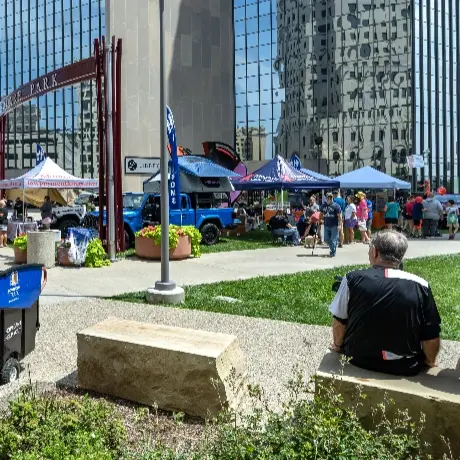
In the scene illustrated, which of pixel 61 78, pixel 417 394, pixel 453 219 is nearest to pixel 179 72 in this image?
pixel 453 219

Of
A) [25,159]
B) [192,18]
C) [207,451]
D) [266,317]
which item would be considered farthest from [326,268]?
[25,159]

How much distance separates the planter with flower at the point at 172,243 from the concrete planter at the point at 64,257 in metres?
2.02

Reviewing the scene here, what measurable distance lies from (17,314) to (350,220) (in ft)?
52.1

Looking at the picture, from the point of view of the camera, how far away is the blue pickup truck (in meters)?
18.4

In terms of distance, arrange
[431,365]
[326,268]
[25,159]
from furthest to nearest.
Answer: [25,159], [326,268], [431,365]

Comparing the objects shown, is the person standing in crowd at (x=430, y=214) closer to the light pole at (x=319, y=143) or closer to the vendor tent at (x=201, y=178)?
the vendor tent at (x=201, y=178)

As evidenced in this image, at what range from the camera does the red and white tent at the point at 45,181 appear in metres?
19.9

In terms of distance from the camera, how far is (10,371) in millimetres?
5387

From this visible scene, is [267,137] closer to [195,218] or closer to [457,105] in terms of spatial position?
[457,105]

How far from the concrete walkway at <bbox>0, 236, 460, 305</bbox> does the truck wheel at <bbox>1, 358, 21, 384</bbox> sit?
4166 millimetres

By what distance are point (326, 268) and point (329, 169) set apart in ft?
151

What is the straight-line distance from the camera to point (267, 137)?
199 feet

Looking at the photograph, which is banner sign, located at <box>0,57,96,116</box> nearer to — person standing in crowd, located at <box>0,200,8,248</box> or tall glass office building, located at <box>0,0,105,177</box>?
person standing in crowd, located at <box>0,200,8,248</box>

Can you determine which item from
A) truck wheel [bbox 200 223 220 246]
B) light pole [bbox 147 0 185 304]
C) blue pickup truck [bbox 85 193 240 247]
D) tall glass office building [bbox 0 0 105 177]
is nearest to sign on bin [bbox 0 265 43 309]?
light pole [bbox 147 0 185 304]
